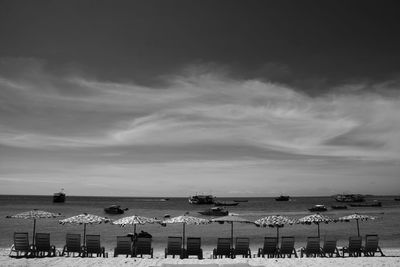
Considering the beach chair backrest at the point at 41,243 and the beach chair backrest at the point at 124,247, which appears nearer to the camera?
the beach chair backrest at the point at 124,247

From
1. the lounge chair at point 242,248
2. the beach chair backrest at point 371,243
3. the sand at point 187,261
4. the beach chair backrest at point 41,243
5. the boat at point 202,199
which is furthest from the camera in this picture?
the boat at point 202,199

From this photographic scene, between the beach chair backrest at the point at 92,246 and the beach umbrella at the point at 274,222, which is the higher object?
the beach umbrella at the point at 274,222

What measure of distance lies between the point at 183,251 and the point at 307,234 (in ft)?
61.7

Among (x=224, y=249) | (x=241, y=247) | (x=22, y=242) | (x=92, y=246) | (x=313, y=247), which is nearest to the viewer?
(x=22, y=242)

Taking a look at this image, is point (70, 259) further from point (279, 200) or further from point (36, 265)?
point (279, 200)

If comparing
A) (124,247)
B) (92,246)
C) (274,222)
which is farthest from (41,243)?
(274,222)

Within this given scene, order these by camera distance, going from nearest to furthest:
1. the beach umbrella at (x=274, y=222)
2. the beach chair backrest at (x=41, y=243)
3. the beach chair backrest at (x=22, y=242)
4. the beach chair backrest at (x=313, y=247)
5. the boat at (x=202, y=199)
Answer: the beach chair backrest at (x=22, y=242) → the beach chair backrest at (x=41, y=243) → the beach chair backrest at (x=313, y=247) → the beach umbrella at (x=274, y=222) → the boat at (x=202, y=199)

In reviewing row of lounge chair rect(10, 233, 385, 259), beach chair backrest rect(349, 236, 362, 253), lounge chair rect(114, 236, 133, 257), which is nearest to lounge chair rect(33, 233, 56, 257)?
row of lounge chair rect(10, 233, 385, 259)

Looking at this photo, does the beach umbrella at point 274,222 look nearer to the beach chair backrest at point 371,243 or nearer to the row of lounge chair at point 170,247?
the row of lounge chair at point 170,247

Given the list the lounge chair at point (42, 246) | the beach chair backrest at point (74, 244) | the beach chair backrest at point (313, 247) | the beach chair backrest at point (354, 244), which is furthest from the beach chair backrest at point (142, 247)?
the beach chair backrest at point (354, 244)

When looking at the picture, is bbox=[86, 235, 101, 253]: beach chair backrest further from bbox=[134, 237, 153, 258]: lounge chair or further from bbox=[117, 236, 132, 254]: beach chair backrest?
bbox=[134, 237, 153, 258]: lounge chair

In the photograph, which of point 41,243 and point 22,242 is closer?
point 22,242

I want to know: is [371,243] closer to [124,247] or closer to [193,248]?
[193,248]

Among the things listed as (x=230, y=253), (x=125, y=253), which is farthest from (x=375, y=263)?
(x=125, y=253)
